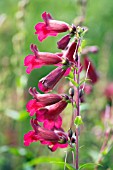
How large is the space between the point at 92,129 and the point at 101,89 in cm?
74

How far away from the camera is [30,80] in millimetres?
5594

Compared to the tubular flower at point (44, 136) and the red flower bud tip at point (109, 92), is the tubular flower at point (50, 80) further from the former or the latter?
the red flower bud tip at point (109, 92)

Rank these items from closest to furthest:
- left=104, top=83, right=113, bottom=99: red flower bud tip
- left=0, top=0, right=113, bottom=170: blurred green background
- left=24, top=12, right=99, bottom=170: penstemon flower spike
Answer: left=24, top=12, right=99, bottom=170: penstemon flower spike → left=0, top=0, right=113, bottom=170: blurred green background → left=104, top=83, right=113, bottom=99: red flower bud tip

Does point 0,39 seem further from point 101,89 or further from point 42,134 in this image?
point 42,134

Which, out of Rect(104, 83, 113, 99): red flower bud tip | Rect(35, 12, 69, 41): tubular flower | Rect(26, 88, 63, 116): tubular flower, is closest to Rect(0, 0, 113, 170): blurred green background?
Rect(104, 83, 113, 99): red flower bud tip

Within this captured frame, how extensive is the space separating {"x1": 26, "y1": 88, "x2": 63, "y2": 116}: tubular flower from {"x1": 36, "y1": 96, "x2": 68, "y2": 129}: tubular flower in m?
0.02

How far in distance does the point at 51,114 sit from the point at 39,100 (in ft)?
0.29

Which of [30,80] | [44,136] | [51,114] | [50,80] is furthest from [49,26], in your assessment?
[30,80]

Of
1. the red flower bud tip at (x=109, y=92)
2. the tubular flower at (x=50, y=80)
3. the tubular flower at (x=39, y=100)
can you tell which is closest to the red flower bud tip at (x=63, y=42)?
the tubular flower at (x=50, y=80)

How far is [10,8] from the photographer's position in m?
6.69

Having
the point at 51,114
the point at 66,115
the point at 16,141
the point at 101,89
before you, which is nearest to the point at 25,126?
the point at 16,141

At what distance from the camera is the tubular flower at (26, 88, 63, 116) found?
2004 millimetres

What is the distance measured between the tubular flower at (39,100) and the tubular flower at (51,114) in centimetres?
2

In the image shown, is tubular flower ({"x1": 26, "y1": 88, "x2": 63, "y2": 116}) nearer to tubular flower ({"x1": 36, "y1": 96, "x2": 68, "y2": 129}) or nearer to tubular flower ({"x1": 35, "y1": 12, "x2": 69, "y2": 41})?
tubular flower ({"x1": 36, "y1": 96, "x2": 68, "y2": 129})
